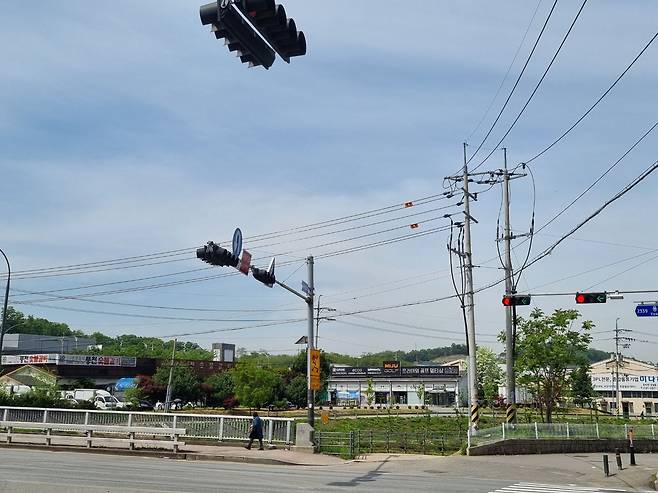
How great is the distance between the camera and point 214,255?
17.4 metres

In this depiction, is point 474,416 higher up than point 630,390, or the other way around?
point 630,390

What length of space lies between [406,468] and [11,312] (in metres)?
188

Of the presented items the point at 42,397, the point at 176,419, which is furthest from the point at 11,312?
the point at 176,419

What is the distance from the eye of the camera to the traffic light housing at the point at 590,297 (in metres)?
26.9

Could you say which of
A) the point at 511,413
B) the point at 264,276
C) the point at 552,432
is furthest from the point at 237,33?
the point at 552,432

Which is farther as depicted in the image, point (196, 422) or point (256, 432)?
point (196, 422)

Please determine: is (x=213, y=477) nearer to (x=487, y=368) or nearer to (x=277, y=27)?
(x=277, y=27)

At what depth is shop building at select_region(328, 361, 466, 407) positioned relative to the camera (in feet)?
375

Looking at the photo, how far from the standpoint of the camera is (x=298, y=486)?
55.4 ft

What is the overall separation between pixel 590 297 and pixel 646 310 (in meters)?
3.43

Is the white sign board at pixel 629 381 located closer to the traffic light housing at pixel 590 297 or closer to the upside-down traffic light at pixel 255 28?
the traffic light housing at pixel 590 297

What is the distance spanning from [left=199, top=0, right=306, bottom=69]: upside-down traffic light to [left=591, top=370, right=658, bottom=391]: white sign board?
10850cm

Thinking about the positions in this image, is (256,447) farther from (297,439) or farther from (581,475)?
(581,475)

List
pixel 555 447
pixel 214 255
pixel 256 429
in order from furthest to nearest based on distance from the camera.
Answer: pixel 555 447
pixel 256 429
pixel 214 255
